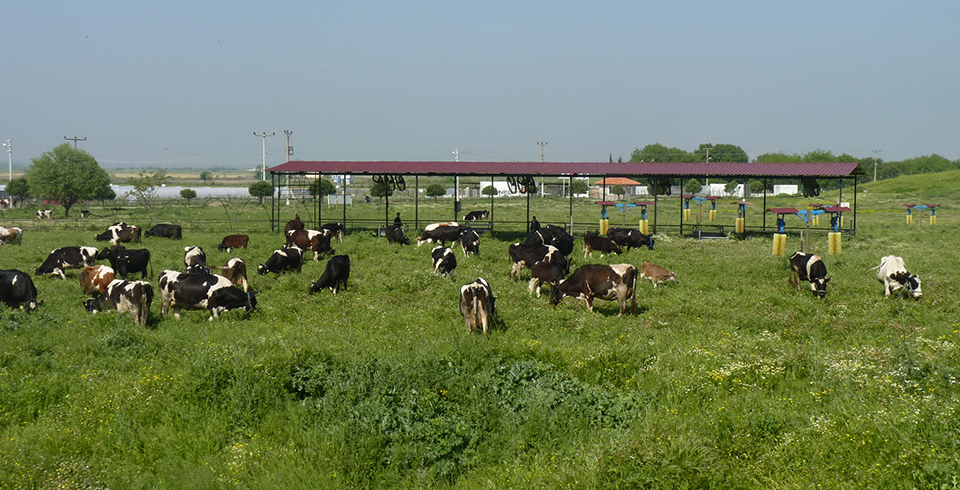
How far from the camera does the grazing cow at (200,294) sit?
1562 cm

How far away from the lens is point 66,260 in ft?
75.6

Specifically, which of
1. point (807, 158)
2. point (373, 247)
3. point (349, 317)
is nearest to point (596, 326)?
point (349, 317)

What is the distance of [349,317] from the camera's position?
15.8 m

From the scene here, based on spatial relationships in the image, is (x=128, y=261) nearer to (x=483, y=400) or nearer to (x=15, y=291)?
(x=15, y=291)

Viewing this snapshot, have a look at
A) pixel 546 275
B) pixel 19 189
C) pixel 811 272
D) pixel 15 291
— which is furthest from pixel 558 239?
pixel 19 189

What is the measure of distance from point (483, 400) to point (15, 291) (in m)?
12.5

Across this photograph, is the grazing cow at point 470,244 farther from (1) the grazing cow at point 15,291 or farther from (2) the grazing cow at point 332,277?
(1) the grazing cow at point 15,291

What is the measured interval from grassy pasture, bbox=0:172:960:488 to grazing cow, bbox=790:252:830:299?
97.4 inches

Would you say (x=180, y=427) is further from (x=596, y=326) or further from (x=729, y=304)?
(x=729, y=304)

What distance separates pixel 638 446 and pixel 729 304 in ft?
32.6

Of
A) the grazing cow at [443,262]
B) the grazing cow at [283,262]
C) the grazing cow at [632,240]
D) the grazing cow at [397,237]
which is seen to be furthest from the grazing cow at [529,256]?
the grazing cow at [397,237]

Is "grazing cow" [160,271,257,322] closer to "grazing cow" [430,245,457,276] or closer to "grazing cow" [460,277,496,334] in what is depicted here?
"grazing cow" [460,277,496,334]

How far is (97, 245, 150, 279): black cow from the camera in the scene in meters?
21.9

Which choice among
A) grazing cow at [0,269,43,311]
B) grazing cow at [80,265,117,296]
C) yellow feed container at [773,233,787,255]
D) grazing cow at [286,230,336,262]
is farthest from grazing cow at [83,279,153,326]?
yellow feed container at [773,233,787,255]
